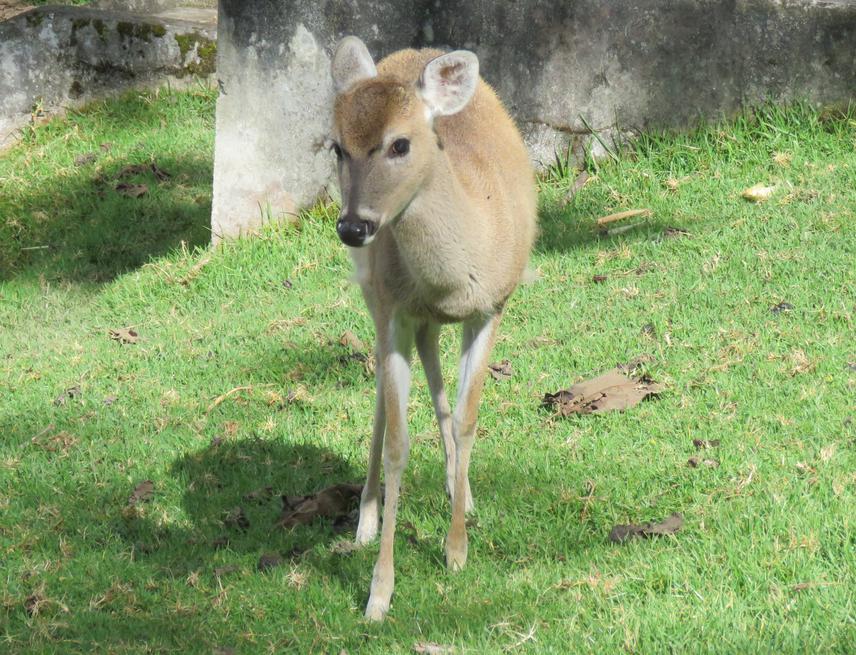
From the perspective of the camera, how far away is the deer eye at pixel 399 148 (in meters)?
4.04

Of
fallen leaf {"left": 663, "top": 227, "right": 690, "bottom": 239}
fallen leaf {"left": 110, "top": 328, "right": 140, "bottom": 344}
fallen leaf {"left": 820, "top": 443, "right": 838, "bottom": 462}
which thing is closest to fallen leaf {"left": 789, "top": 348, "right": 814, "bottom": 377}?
fallen leaf {"left": 820, "top": 443, "right": 838, "bottom": 462}

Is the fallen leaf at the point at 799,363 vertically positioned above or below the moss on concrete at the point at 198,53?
above

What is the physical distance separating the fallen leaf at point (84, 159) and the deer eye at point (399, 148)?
593 cm

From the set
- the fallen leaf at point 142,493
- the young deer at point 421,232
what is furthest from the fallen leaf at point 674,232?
the fallen leaf at point 142,493

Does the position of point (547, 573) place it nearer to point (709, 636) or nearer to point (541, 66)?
point (709, 636)

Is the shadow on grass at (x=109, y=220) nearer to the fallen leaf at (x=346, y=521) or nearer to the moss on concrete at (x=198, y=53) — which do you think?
the moss on concrete at (x=198, y=53)

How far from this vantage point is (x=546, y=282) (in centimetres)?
696

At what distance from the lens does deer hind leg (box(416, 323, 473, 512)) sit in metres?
5.05

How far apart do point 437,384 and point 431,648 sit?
1.45m

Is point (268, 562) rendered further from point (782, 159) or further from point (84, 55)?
point (84, 55)

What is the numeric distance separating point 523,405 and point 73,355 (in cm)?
283

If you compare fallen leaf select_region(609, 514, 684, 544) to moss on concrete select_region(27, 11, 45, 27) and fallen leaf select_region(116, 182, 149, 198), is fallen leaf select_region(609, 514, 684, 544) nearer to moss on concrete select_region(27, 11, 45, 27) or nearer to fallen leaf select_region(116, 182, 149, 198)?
A: fallen leaf select_region(116, 182, 149, 198)

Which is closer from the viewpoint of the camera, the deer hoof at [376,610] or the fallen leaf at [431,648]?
the fallen leaf at [431,648]

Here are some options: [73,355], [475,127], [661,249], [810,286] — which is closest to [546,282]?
[661,249]
